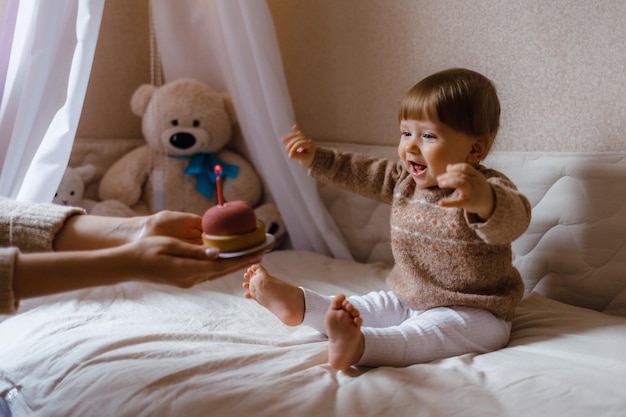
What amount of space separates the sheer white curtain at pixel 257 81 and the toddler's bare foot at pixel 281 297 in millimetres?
629

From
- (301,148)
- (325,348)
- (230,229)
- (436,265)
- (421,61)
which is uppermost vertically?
(421,61)

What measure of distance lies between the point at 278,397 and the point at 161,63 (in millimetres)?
1485

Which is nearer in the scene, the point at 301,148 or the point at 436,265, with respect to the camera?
the point at 436,265

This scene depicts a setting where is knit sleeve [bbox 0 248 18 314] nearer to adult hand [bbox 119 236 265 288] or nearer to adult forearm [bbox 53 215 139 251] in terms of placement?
adult hand [bbox 119 236 265 288]

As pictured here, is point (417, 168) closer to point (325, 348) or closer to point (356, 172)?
point (356, 172)

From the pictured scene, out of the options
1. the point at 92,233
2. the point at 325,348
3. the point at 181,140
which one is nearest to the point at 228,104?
the point at 181,140

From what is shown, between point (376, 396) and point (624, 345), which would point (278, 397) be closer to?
point (376, 396)

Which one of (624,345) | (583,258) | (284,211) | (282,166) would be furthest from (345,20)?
(624,345)

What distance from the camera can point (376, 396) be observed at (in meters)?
0.97

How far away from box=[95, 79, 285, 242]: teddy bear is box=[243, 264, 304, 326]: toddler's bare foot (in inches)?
29.3

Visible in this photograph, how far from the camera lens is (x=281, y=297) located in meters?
1.21

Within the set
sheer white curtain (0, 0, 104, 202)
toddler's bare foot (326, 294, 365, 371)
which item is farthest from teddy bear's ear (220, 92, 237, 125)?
toddler's bare foot (326, 294, 365, 371)

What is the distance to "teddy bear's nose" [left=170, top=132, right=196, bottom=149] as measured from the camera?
1946 millimetres

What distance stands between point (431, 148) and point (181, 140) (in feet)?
3.18
